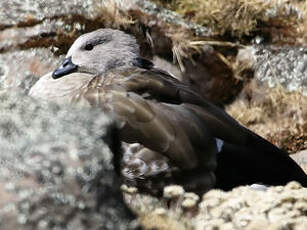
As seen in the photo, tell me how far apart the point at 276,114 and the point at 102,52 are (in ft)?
5.48

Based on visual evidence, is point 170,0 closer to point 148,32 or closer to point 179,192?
point 148,32

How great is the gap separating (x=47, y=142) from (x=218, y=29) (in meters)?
3.84

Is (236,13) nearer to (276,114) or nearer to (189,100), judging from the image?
(276,114)

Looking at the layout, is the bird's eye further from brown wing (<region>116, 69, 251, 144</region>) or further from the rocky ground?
brown wing (<region>116, 69, 251, 144</region>)

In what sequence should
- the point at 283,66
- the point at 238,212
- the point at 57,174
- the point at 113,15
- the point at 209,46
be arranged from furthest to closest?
the point at 283,66
the point at 209,46
the point at 113,15
the point at 238,212
the point at 57,174

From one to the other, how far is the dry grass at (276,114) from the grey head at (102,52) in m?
1.23

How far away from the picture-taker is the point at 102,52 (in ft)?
17.5

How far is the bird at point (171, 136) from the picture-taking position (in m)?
3.96

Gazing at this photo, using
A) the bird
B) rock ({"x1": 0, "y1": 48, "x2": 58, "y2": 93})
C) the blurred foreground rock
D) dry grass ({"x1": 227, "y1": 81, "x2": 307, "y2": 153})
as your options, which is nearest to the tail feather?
the bird

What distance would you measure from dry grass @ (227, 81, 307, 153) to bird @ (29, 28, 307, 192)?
150 centimetres

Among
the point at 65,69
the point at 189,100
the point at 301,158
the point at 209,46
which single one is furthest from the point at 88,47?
the point at 301,158

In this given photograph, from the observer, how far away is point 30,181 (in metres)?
2.66

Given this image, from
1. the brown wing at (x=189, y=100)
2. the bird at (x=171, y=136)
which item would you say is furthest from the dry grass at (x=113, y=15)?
the brown wing at (x=189, y=100)

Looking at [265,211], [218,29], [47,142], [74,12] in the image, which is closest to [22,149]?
[47,142]
